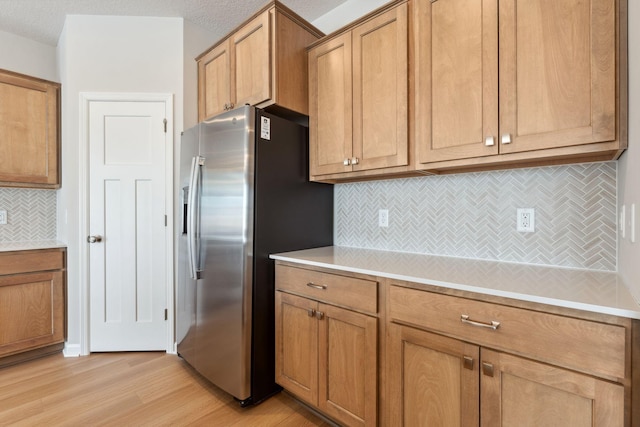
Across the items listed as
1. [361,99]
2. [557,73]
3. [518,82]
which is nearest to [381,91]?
[361,99]

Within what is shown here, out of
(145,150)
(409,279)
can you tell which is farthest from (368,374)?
(145,150)

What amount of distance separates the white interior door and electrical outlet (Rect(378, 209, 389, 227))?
1770 mm

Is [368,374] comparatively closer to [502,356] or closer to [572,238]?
[502,356]

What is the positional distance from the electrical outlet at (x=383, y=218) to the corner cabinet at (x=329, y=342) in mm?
665

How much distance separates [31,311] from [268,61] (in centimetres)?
267

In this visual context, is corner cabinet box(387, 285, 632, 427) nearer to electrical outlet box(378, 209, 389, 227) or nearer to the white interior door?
electrical outlet box(378, 209, 389, 227)

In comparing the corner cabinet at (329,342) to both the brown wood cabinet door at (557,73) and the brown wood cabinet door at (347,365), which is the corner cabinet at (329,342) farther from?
the brown wood cabinet door at (557,73)

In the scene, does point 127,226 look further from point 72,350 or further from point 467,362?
point 467,362

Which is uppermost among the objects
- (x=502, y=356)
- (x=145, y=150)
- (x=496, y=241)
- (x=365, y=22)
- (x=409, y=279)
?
(x=365, y=22)

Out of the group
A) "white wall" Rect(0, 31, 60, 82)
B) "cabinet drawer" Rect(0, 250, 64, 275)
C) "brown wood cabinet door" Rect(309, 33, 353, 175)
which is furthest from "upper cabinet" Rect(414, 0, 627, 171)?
"white wall" Rect(0, 31, 60, 82)

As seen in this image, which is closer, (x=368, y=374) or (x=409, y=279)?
(x=409, y=279)

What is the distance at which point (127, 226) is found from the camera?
2.66m

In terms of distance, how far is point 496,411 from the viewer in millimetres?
1118

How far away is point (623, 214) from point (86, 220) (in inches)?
132
